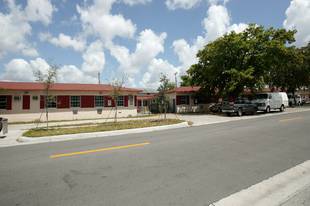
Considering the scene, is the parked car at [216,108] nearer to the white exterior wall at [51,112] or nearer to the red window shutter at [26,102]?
the white exterior wall at [51,112]

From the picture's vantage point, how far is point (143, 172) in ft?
16.6

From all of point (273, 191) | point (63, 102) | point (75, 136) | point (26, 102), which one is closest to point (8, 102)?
point (26, 102)

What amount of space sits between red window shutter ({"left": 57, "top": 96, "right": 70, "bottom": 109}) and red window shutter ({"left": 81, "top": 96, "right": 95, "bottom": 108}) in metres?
1.58

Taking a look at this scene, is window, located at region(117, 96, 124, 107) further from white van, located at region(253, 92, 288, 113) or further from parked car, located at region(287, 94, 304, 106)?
parked car, located at region(287, 94, 304, 106)

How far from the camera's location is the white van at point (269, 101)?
982 inches

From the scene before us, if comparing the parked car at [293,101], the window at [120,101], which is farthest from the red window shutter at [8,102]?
the parked car at [293,101]

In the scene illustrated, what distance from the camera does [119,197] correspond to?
3770 millimetres

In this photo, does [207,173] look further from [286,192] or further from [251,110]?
[251,110]

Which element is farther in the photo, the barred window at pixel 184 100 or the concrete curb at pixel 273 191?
the barred window at pixel 184 100

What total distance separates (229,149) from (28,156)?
22.9ft

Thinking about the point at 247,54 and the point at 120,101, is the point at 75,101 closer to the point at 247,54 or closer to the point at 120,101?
the point at 120,101

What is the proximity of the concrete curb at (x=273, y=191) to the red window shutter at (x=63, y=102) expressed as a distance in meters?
21.9

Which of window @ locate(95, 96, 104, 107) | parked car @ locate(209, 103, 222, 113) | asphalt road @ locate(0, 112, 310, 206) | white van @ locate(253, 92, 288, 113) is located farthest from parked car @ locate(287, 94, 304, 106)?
asphalt road @ locate(0, 112, 310, 206)

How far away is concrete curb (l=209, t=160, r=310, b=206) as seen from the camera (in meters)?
3.58
